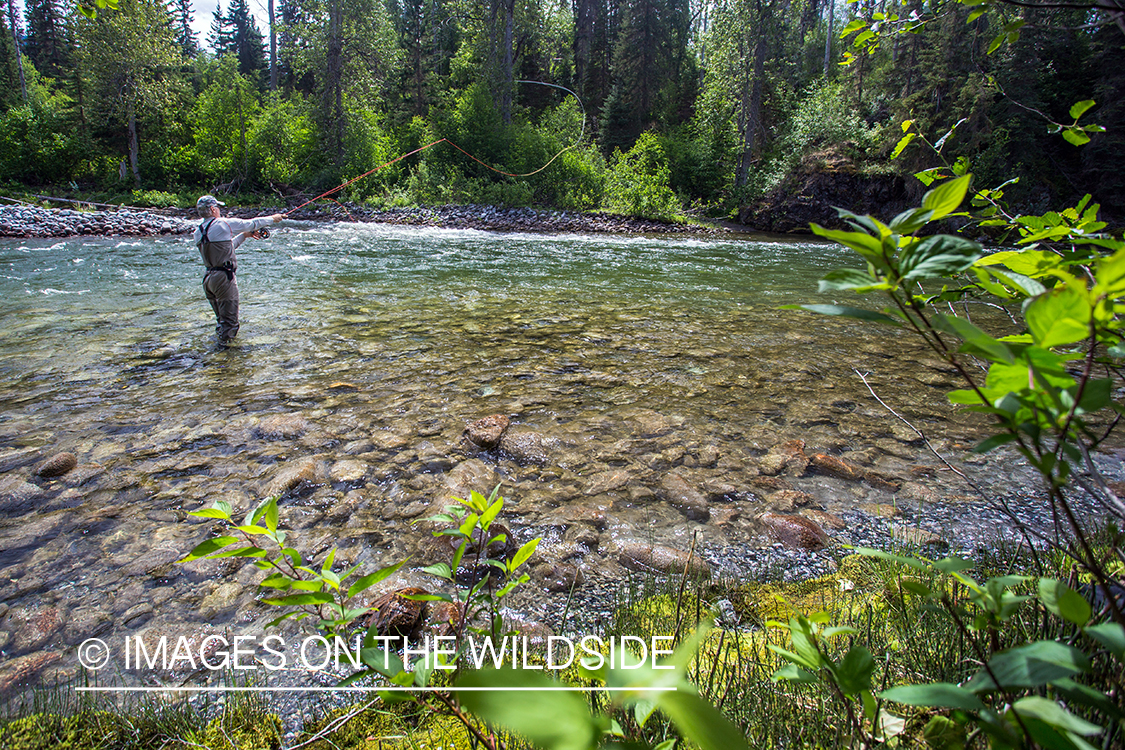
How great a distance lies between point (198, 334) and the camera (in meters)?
6.77

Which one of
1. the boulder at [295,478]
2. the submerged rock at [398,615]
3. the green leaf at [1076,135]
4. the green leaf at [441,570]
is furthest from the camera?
the boulder at [295,478]

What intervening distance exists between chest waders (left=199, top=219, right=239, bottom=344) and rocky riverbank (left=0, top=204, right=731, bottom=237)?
1421 cm

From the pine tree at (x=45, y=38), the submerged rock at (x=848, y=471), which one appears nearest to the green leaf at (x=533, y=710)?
the submerged rock at (x=848, y=471)

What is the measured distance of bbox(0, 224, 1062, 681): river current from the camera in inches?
111

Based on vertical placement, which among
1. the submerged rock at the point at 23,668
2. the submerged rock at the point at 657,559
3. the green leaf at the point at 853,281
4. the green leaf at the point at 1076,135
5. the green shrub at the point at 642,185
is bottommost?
the submerged rock at the point at 23,668

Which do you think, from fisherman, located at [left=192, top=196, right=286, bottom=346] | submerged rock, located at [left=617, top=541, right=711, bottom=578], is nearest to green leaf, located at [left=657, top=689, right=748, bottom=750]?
submerged rock, located at [left=617, top=541, right=711, bottom=578]

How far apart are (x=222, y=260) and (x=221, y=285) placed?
349 millimetres

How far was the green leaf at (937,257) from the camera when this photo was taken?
0.71 m

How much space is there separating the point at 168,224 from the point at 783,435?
70.2 feet

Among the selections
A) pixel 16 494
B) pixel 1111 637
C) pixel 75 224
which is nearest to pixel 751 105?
pixel 75 224

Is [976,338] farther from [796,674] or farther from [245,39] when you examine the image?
[245,39]

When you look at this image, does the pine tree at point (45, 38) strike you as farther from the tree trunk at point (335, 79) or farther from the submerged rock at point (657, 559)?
the submerged rock at point (657, 559)

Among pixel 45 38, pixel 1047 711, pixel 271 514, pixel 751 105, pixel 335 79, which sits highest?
pixel 45 38

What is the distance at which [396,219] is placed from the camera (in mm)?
22609
